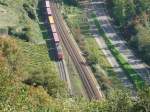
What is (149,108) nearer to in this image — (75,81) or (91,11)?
(75,81)

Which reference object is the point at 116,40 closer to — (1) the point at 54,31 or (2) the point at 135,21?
(2) the point at 135,21

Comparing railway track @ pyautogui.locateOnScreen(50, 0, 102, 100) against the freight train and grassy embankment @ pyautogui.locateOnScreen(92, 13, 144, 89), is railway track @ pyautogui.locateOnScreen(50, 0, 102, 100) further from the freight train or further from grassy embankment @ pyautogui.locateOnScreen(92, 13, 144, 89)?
grassy embankment @ pyautogui.locateOnScreen(92, 13, 144, 89)

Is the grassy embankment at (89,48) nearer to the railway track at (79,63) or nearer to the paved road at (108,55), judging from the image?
the paved road at (108,55)

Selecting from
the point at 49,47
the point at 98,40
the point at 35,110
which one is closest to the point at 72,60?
the point at 49,47

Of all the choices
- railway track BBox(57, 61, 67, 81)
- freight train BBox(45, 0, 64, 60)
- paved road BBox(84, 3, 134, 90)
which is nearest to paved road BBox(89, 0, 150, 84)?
paved road BBox(84, 3, 134, 90)

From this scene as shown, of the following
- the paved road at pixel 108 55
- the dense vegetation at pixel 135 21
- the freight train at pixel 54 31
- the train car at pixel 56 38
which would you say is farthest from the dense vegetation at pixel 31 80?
the dense vegetation at pixel 135 21
